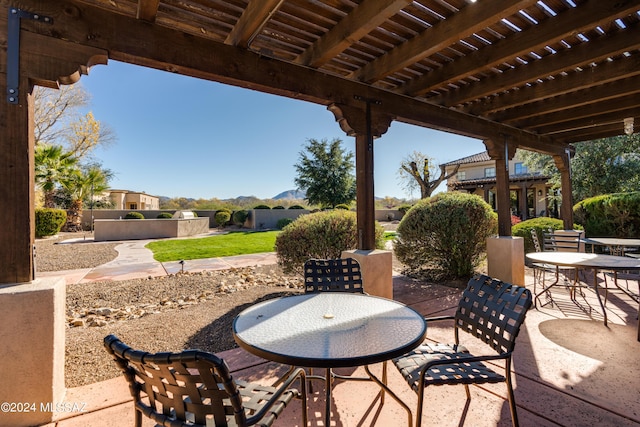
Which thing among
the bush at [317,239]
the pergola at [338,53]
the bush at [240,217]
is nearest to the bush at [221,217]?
the bush at [240,217]

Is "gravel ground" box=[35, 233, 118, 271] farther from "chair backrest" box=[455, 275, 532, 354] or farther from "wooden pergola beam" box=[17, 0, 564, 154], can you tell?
"chair backrest" box=[455, 275, 532, 354]

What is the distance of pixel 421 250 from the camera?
5539 millimetres

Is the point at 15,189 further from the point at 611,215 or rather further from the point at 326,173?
the point at 326,173

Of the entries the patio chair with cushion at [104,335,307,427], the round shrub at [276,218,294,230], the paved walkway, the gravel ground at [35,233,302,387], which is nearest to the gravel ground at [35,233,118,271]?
the gravel ground at [35,233,302,387]

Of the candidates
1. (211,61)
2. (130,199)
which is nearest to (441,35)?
(211,61)

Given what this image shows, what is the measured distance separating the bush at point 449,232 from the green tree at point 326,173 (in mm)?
13301

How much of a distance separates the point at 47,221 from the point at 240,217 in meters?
9.49

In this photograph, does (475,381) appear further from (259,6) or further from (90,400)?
(259,6)

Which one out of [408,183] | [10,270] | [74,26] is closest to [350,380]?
[10,270]

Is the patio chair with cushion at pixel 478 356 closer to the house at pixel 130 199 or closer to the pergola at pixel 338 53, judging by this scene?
the pergola at pixel 338 53

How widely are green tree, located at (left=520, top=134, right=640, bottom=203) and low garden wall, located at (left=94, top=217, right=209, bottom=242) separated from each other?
15.4 m

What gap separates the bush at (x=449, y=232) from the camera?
16.9 ft

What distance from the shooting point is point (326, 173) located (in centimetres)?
1909

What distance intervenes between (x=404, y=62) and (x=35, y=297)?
345 centimetres
